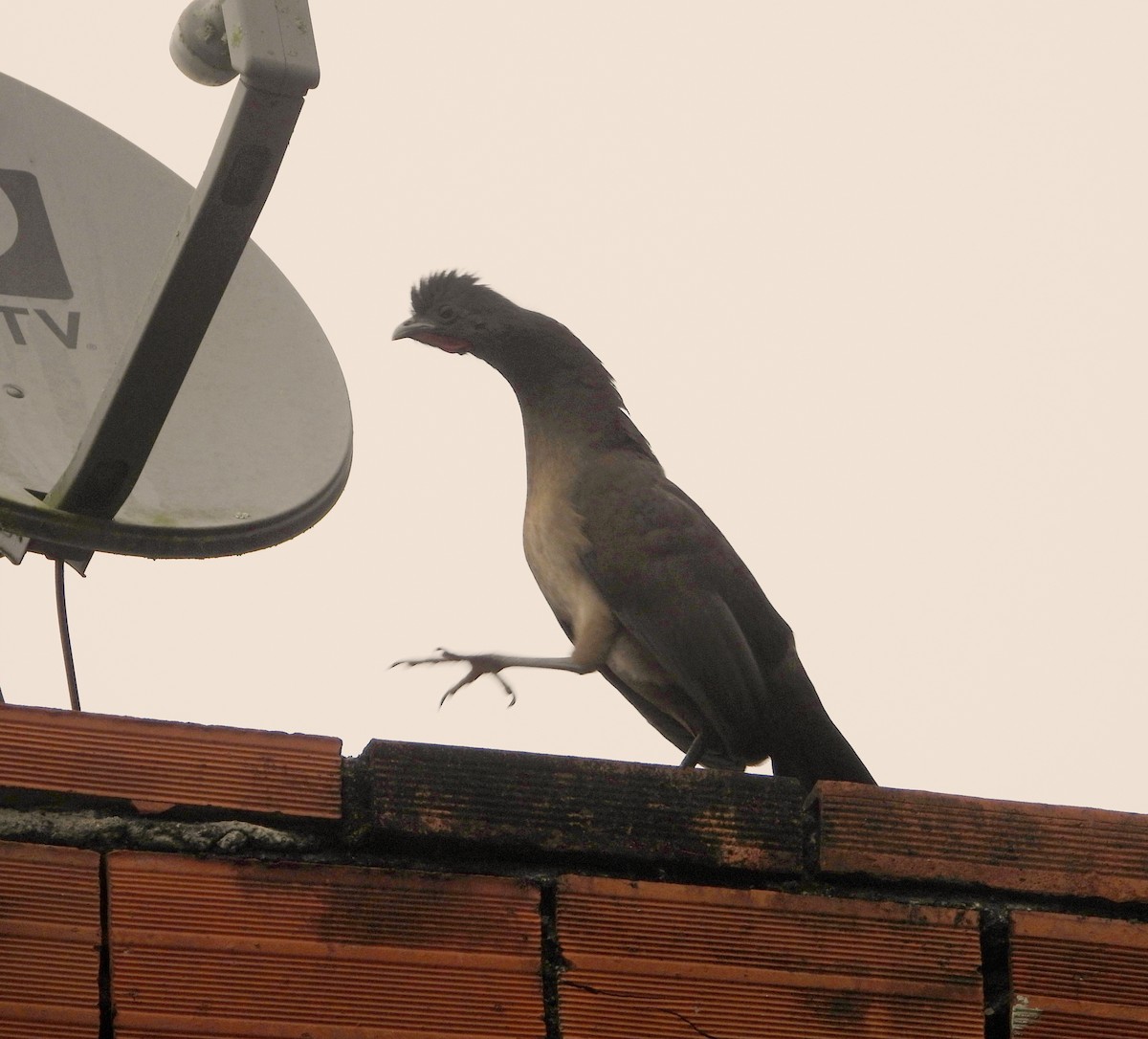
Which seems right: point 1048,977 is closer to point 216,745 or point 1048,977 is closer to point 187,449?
point 216,745

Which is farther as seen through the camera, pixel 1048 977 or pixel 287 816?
pixel 1048 977

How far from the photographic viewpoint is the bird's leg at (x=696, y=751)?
3260 mm

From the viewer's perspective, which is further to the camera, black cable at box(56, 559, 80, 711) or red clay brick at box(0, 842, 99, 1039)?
black cable at box(56, 559, 80, 711)

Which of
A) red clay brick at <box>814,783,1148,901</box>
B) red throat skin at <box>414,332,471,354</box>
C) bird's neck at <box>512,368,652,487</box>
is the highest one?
red throat skin at <box>414,332,471,354</box>

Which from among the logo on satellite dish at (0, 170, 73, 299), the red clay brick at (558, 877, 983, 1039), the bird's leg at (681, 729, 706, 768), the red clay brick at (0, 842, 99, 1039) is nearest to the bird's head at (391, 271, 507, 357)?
the logo on satellite dish at (0, 170, 73, 299)

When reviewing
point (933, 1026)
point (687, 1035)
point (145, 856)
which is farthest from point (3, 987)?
point (933, 1026)

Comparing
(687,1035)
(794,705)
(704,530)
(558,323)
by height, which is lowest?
(687,1035)

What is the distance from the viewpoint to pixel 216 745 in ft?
6.19

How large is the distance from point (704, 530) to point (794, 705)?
40 centimetres

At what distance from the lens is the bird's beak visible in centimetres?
386

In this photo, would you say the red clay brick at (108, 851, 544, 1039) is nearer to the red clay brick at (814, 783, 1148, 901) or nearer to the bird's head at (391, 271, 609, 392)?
the red clay brick at (814, 783, 1148, 901)

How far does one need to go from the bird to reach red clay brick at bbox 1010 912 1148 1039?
100 centimetres

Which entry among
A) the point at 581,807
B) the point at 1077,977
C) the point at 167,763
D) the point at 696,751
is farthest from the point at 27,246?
the point at 1077,977

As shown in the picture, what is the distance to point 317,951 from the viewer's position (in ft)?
5.89
